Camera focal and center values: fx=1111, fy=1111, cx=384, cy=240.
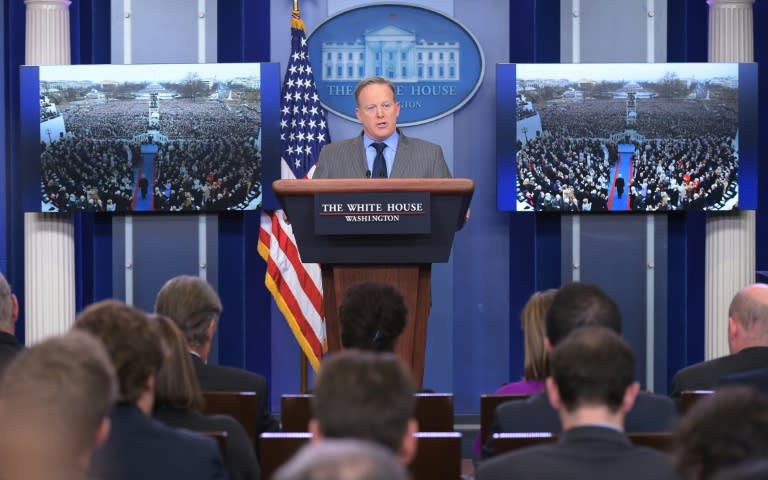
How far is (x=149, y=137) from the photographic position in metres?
7.17

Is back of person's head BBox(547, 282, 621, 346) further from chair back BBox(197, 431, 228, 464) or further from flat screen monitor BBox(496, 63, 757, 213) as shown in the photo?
flat screen monitor BBox(496, 63, 757, 213)

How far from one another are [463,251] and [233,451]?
4.63 meters

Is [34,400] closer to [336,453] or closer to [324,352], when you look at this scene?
[336,453]

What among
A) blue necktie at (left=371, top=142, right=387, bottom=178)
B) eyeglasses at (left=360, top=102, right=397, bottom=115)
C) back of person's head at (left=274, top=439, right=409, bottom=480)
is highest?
eyeglasses at (left=360, top=102, right=397, bottom=115)

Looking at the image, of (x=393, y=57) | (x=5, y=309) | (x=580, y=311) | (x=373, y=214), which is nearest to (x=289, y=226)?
(x=393, y=57)

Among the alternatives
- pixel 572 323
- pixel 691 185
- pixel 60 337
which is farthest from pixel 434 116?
pixel 60 337

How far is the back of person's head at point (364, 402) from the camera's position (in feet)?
6.31

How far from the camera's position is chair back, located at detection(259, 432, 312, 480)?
282cm

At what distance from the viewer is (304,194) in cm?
433

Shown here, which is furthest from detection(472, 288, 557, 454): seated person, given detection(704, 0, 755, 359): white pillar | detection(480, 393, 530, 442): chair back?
detection(704, 0, 755, 359): white pillar

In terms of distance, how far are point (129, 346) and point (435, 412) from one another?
3.78ft

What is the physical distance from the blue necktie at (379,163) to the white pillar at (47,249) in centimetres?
308

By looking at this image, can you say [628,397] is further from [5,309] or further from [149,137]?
[149,137]

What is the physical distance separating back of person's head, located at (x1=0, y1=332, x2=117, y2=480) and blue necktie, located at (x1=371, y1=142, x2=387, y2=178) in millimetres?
2980
